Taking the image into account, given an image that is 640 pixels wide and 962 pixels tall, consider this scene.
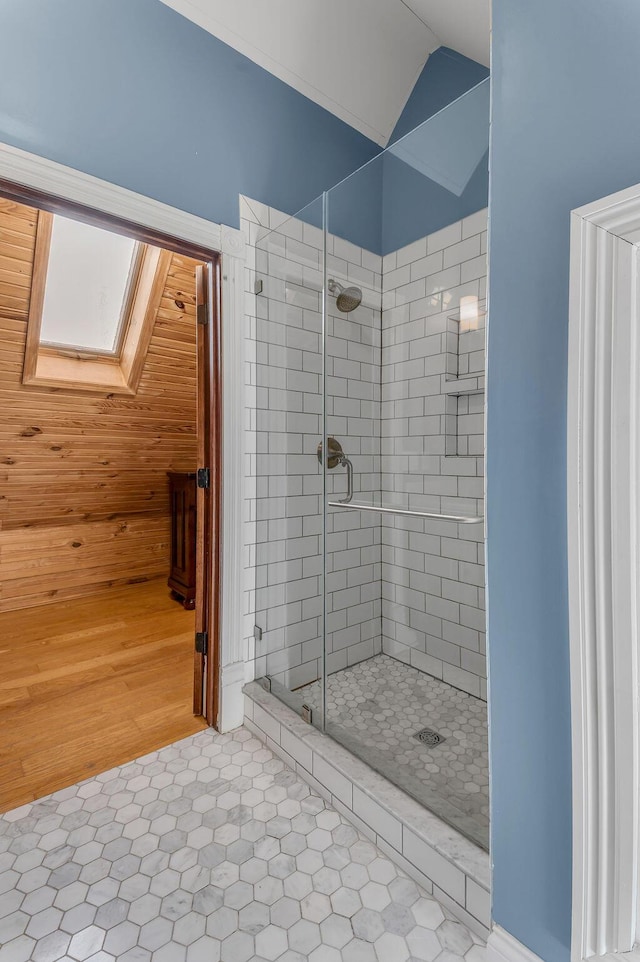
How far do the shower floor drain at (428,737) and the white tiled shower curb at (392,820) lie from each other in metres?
0.33

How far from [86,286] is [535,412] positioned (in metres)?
2.62

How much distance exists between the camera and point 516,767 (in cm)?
95

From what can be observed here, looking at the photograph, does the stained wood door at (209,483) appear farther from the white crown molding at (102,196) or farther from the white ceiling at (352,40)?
the white ceiling at (352,40)

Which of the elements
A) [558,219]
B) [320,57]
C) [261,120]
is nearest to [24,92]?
[261,120]

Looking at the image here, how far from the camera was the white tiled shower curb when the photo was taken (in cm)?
108

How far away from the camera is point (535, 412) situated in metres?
0.90

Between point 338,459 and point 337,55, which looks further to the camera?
point 337,55

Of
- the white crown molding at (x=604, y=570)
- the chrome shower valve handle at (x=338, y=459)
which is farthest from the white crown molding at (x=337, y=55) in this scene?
the white crown molding at (x=604, y=570)

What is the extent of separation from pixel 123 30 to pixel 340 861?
8.65 ft

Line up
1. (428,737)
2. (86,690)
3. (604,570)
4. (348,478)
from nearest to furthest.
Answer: (604,570)
(428,737)
(348,478)
(86,690)

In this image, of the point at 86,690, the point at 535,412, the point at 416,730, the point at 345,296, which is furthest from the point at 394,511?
the point at 86,690

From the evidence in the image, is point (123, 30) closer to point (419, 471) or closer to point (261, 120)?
point (261, 120)

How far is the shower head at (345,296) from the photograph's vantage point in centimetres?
195

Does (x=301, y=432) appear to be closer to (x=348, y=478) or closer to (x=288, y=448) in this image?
(x=288, y=448)
